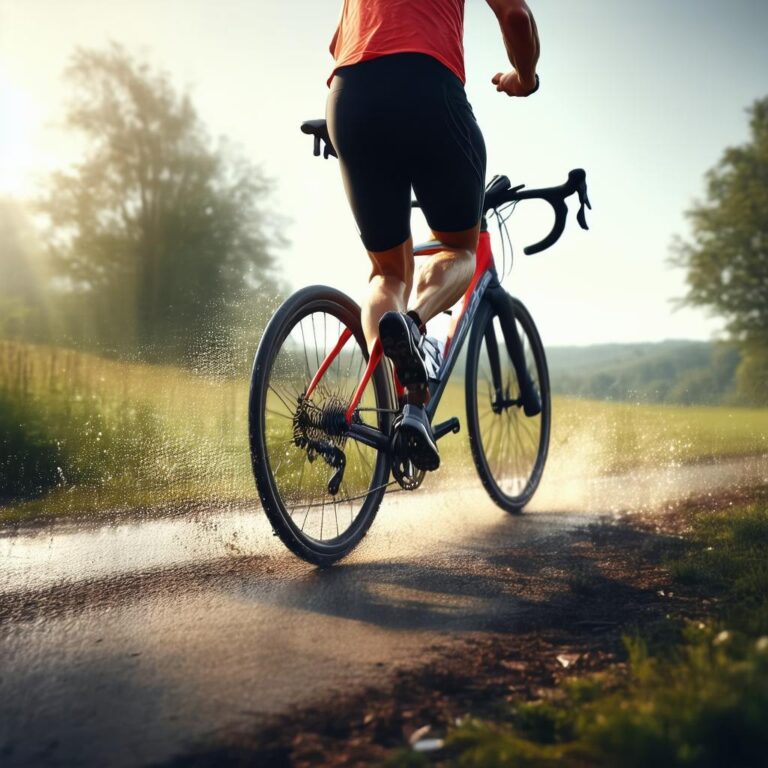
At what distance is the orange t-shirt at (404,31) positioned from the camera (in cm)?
303

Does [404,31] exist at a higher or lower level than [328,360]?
higher

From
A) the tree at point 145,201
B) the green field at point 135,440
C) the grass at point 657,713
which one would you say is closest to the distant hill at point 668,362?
the tree at point 145,201

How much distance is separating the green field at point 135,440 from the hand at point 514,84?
1.37 m

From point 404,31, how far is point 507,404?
7.39 ft

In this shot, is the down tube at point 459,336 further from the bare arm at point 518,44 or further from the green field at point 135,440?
the bare arm at point 518,44

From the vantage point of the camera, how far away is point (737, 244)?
3688 centimetres

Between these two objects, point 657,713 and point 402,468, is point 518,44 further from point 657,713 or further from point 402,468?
point 657,713

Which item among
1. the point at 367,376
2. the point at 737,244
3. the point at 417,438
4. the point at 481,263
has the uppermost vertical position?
the point at 737,244

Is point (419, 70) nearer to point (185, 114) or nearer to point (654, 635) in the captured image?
point (654, 635)

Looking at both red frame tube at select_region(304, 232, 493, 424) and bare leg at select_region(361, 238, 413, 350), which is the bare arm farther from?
bare leg at select_region(361, 238, 413, 350)

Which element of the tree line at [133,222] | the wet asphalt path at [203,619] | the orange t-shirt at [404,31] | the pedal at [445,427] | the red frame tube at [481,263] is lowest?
the wet asphalt path at [203,619]

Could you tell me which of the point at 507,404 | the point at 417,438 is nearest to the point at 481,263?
the point at 507,404

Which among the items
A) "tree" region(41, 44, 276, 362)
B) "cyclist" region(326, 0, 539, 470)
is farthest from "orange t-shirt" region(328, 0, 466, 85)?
"tree" region(41, 44, 276, 362)

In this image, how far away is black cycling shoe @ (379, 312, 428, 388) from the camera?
305 centimetres
